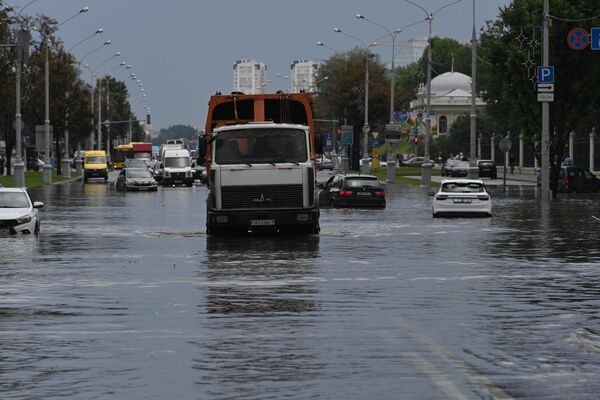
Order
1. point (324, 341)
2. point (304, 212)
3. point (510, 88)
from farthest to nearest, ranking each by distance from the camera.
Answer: point (510, 88) < point (304, 212) < point (324, 341)

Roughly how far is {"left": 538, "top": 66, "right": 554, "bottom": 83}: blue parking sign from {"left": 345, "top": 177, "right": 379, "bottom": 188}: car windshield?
375 inches

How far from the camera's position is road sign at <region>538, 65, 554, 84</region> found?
59.2m

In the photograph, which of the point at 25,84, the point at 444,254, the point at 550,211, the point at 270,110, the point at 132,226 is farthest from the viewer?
the point at 25,84

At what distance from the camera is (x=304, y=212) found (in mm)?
32094

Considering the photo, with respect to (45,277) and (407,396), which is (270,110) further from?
(407,396)

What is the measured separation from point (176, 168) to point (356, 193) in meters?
37.6

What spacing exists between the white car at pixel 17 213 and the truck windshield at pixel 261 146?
→ 4.81 metres

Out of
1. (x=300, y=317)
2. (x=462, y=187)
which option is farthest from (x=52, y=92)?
(x=300, y=317)

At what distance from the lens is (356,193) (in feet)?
177

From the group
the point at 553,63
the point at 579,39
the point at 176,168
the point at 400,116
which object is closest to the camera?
the point at 579,39

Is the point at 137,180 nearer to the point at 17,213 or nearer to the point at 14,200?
the point at 14,200

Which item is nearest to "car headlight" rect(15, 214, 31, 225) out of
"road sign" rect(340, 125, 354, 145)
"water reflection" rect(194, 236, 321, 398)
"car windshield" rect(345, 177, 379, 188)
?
"water reflection" rect(194, 236, 321, 398)

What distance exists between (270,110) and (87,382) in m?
23.5

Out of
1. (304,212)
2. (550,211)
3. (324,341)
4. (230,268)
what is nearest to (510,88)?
(550,211)
